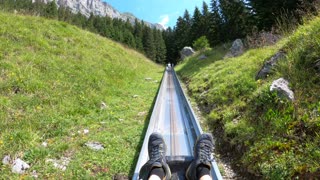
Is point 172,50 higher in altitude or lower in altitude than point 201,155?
higher

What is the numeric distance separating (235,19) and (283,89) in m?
22.3

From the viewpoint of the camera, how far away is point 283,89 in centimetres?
462

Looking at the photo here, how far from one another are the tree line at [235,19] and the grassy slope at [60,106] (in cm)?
540

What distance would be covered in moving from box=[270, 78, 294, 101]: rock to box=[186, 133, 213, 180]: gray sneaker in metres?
1.79

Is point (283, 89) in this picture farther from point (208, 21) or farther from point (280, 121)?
point (208, 21)

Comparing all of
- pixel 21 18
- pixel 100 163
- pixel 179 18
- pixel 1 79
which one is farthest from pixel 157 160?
pixel 179 18

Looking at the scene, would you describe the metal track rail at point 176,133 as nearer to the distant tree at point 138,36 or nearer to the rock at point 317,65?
the rock at point 317,65

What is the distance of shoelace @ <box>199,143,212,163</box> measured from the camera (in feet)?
10.4

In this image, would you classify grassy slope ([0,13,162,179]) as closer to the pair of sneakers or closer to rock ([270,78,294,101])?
the pair of sneakers

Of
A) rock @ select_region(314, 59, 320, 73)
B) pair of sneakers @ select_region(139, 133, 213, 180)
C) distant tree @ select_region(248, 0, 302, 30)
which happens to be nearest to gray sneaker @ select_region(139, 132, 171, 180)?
pair of sneakers @ select_region(139, 133, 213, 180)

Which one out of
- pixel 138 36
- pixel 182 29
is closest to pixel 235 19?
pixel 182 29

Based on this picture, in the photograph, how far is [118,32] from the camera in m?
60.2

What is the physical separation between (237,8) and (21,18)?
1999 centimetres

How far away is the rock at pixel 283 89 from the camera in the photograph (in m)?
4.50
